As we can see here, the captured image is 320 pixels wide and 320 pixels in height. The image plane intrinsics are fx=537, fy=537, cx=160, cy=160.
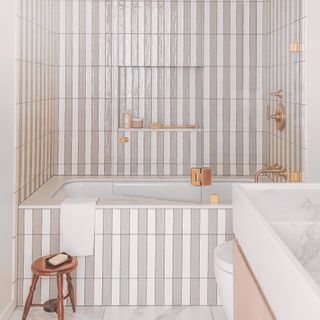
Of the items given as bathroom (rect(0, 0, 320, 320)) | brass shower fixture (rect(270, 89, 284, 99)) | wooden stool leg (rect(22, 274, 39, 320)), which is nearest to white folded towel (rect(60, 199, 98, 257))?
bathroom (rect(0, 0, 320, 320))

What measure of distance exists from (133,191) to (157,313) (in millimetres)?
1162

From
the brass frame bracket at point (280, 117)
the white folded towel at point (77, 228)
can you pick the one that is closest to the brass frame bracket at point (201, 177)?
the brass frame bracket at point (280, 117)

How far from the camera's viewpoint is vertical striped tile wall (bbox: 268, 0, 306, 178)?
337 centimetres

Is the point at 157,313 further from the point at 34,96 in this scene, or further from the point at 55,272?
the point at 34,96

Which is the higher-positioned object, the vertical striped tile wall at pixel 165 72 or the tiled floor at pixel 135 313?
the vertical striped tile wall at pixel 165 72

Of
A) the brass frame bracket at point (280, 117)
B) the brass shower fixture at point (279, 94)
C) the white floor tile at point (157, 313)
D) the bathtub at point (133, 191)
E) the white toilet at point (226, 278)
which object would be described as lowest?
the white floor tile at point (157, 313)

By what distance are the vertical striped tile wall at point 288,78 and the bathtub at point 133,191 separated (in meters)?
0.48

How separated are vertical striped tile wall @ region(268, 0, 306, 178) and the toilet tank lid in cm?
83

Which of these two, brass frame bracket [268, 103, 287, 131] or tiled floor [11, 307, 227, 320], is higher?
brass frame bracket [268, 103, 287, 131]

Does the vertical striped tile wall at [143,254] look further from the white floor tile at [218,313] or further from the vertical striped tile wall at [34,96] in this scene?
the vertical striped tile wall at [34,96]

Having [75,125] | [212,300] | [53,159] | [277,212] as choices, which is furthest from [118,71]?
[277,212]

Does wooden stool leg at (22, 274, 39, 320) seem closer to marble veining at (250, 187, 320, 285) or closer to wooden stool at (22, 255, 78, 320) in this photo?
wooden stool at (22, 255, 78, 320)

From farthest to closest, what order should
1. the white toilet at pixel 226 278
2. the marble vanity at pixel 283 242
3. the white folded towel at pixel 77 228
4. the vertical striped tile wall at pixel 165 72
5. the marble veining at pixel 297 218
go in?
the vertical striped tile wall at pixel 165 72 < the white folded towel at pixel 77 228 < the white toilet at pixel 226 278 < the marble veining at pixel 297 218 < the marble vanity at pixel 283 242

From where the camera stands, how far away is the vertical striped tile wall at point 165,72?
450 centimetres
